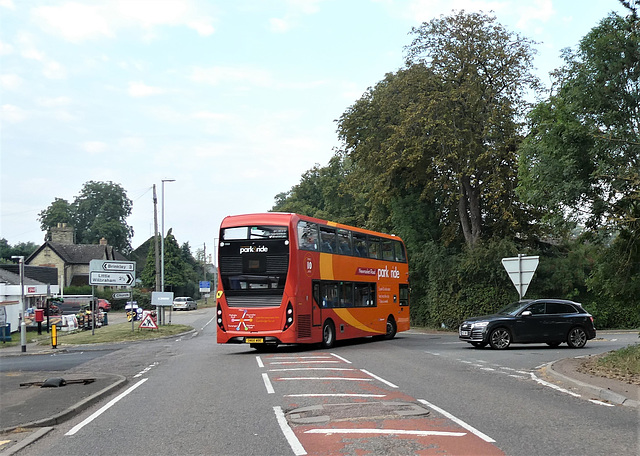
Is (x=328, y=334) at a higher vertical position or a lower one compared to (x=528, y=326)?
lower

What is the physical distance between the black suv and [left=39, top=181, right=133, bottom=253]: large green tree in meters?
103

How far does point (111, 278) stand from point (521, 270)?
19.6 metres

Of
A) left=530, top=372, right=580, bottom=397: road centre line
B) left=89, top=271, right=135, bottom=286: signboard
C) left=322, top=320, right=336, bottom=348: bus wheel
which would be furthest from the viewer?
left=89, top=271, right=135, bottom=286: signboard

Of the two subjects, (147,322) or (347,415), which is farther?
(147,322)

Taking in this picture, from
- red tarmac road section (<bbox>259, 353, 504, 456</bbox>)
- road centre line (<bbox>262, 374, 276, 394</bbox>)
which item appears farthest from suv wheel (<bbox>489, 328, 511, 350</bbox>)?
road centre line (<bbox>262, 374, 276, 394</bbox>)

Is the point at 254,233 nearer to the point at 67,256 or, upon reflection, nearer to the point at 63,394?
the point at 63,394

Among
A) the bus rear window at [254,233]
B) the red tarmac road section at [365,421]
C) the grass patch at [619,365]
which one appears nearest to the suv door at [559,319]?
the grass patch at [619,365]

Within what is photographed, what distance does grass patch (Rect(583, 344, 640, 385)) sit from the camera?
1288cm

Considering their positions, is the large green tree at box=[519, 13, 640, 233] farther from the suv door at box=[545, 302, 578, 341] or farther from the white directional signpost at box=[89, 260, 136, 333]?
the white directional signpost at box=[89, 260, 136, 333]

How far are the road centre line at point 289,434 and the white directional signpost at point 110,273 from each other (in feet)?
80.0

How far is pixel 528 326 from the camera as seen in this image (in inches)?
839

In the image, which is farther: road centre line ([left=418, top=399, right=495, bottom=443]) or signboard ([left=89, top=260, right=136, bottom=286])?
signboard ([left=89, top=260, right=136, bottom=286])

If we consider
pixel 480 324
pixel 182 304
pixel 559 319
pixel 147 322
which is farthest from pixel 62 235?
pixel 559 319

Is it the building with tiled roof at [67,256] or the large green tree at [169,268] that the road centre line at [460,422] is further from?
the building with tiled roof at [67,256]
